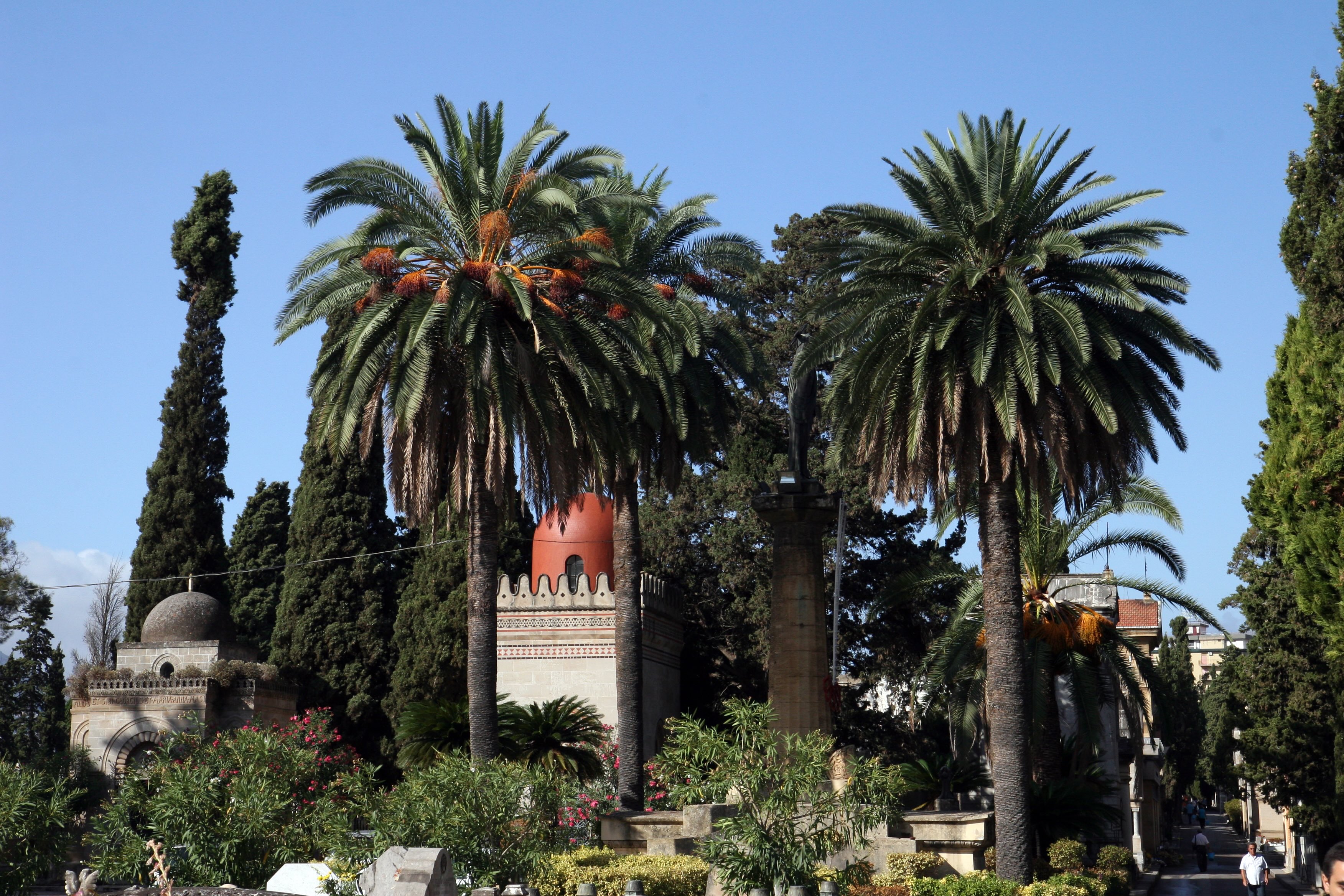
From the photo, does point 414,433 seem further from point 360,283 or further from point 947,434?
point 947,434

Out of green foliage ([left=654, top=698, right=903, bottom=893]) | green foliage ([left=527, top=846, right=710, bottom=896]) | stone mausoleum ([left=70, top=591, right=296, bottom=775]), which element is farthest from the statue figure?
stone mausoleum ([left=70, top=591, right=296, bottom=775])

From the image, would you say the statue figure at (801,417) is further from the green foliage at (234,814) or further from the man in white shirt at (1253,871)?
the man in white shirt at (1253,871)

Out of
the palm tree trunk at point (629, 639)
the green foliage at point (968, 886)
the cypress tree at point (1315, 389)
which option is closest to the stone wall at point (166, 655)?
the palm tree trunk at point (629, 639)

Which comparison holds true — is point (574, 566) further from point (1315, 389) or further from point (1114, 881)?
point (1315, 389)

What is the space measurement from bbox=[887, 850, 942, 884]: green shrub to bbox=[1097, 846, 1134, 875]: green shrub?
4117 millimetres

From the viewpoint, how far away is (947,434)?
19219 millimetres

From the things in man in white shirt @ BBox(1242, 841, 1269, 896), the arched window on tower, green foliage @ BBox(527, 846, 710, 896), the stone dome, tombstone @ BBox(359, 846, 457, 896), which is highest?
the arched window on tower

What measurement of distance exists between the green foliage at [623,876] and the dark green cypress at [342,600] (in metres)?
21.3

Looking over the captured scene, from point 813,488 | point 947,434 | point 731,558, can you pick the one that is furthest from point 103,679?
point 947,434

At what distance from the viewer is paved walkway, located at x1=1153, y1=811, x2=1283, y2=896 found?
31922mm

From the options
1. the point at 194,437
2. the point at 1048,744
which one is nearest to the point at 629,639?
the point at 1048,744

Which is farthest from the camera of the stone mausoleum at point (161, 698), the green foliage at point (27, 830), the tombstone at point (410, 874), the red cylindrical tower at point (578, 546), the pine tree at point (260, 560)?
the pine tree at point (260, 560)

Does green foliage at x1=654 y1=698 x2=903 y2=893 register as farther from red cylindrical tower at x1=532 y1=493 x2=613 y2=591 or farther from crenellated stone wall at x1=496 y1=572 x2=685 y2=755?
red cylindrical tower at x1=532 y1=493 x2=613 y2=591

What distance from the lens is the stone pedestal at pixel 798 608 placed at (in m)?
20.6
